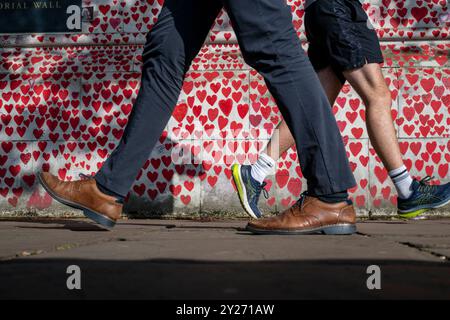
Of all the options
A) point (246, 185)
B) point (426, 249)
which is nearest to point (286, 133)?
point (246, 185)

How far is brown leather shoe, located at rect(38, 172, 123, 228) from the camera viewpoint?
102 inches

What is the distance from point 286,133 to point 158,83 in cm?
74

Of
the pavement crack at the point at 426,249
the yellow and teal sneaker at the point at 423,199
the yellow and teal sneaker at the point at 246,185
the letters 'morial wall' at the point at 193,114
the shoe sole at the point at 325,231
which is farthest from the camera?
the letters 'morial wall' at the point at 193,114

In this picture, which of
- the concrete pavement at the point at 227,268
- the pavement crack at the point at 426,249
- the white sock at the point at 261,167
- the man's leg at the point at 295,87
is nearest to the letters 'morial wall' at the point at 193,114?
the white sock at the point at 261,167

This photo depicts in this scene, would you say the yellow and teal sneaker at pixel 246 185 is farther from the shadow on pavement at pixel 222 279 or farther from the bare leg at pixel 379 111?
the shadow on pavement at pixel 222 279

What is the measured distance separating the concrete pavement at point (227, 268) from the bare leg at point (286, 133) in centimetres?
90

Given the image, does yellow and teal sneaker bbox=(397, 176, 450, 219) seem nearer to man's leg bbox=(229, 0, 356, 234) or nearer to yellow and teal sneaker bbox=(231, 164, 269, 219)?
yellow and teal sneaker bbox=(231, 164, 269, 219)

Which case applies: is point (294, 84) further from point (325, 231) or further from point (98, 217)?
point (98, 217)

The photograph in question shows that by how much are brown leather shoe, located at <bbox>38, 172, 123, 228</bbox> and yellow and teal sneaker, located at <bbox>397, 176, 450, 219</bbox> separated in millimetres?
1496

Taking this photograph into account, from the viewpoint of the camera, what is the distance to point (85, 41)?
5.05 metres

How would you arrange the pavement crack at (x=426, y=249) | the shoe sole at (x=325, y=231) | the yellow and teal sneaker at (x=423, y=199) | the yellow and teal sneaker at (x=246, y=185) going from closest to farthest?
the pavement crack at (x=426, y=249) < the shoe sole at (x=325, y=231) < the yellow and teal sneaker at (x=246, y=185) < the yellow and teal sneaker at (x=423, y=199)

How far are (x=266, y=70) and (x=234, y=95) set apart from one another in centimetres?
235

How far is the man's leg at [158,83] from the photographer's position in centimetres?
256

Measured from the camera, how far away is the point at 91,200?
8.52ft
